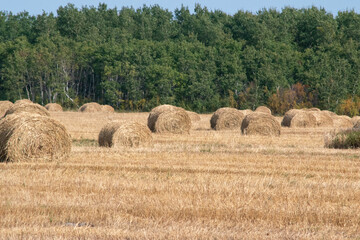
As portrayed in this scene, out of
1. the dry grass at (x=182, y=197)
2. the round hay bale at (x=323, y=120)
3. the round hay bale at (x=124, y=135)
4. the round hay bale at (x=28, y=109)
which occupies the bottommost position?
Result: the dry grass at (x=182, y=197)

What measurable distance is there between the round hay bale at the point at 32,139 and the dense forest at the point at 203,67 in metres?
34.7

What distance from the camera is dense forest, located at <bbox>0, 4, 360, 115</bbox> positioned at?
53656mm

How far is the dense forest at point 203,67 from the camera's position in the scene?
176 ft

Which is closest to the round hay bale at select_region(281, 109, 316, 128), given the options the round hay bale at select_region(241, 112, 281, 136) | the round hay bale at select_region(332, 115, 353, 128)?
the round hay bale at select_region(332, 115, 353, 128)

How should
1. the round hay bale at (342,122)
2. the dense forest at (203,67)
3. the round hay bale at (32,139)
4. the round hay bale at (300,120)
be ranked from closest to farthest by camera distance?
the round hay bale at (32,139)
the round hay bale at (300,120)
the round hay bale at (342,122)
the dense forest at (203,67)

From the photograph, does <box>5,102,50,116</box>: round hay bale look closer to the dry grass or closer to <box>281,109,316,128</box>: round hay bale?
the dry grass

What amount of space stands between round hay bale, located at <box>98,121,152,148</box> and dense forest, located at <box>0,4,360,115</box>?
30783 millimetres

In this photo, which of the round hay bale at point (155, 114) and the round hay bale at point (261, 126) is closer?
the round hay bale at point (261, 126)

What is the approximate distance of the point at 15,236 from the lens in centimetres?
655

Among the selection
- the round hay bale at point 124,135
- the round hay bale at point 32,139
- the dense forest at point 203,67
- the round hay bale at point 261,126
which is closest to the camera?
the round hay bale at point 32,139

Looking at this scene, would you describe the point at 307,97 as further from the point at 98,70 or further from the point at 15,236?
the point at 15,236

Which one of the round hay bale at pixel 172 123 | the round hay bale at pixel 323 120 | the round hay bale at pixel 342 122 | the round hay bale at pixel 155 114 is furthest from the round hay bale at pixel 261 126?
the round hay bale at pixel 342 122

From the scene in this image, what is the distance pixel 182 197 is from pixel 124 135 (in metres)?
8.46

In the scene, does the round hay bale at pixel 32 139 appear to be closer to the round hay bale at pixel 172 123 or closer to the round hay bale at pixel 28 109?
the round hay bale at pixel 172 123
